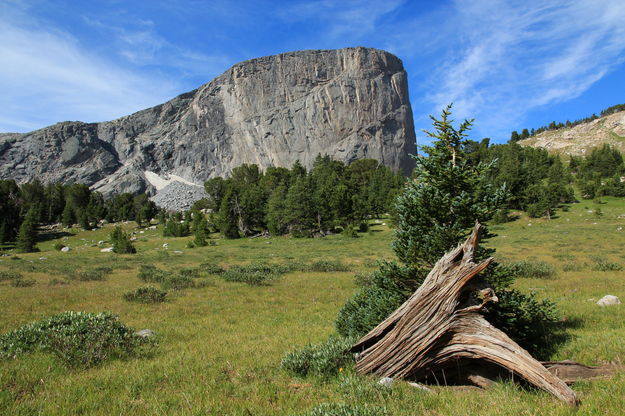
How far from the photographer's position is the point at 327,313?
1358 centimetres

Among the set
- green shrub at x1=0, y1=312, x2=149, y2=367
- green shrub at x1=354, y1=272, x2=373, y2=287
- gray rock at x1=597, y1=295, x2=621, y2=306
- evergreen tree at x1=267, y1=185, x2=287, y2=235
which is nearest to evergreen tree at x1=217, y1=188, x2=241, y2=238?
evergreen tree at x1=267, y1=185, x2=287, y2=235

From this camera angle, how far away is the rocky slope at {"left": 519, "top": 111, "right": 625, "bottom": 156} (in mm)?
156000

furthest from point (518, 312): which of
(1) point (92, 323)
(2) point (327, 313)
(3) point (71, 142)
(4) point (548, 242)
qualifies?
(3) point (71, 142)

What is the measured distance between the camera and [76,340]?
8.23 meters

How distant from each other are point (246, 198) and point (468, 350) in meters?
64.3

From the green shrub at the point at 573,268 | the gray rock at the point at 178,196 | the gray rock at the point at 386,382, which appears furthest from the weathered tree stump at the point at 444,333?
the gray rock at the point at 178,196

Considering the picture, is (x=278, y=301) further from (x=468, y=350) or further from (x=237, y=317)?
(x=468, y=350)

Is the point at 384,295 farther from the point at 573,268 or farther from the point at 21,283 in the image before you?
the point at 21,283

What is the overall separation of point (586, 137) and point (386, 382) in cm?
21535

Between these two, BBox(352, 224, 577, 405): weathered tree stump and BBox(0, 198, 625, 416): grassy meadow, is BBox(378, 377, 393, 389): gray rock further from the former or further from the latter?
BBox(352, 224, 577, 405): weathered tree stump

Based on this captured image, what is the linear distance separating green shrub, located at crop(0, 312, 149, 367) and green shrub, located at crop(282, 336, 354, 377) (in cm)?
430

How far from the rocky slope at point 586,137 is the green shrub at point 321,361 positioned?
188 metres

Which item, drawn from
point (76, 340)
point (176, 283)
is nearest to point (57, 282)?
point (176, 283)

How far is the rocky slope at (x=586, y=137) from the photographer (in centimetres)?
15600
